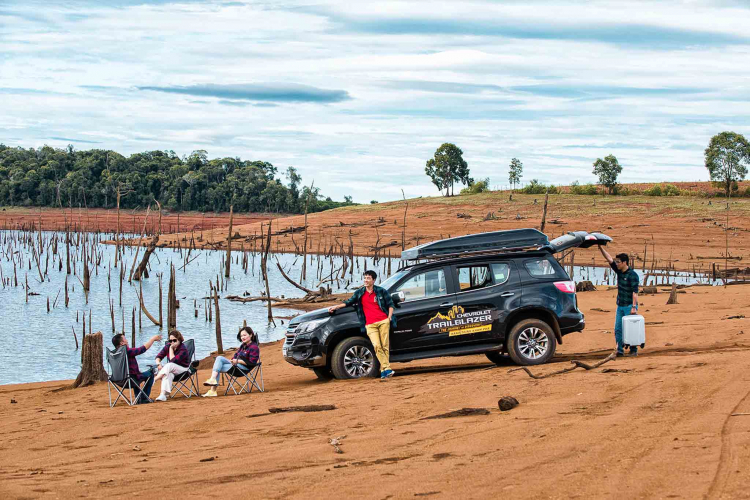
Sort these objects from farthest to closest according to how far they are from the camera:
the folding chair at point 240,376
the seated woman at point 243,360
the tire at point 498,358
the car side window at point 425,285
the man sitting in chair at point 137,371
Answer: the tire at point 498,358
the car side window at point 425,285
the folding chair at point 240,376
the seated woman at point 243,360
the man sitting in chair at point 137,371

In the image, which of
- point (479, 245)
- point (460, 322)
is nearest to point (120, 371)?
point (460, 322)

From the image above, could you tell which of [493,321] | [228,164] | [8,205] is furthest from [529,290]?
[228,164]

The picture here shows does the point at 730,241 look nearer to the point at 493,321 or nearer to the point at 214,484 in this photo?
the point at 493,321

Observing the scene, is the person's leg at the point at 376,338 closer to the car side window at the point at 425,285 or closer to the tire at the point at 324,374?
the car side window at the point at 425,285

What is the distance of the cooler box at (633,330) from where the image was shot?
13.5 metres

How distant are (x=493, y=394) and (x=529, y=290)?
3.35 metres

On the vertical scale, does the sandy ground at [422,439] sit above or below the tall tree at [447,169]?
below

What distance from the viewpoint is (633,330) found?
44.2 feet

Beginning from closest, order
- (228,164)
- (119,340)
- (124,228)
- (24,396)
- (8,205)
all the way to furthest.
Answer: (119,340), (24,396), (124,228), (8,205), (228,164)

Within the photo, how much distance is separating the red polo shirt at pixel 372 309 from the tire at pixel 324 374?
→ 4.80 ft

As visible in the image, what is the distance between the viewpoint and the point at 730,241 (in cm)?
4697

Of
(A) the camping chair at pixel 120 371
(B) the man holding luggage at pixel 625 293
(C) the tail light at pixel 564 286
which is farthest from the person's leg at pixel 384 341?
(B) the man holding luggage at pixel 625 293

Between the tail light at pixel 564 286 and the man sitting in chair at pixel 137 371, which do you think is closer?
the man sitting in chair at pixel 137 371

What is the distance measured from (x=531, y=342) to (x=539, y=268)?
48.2 inches
